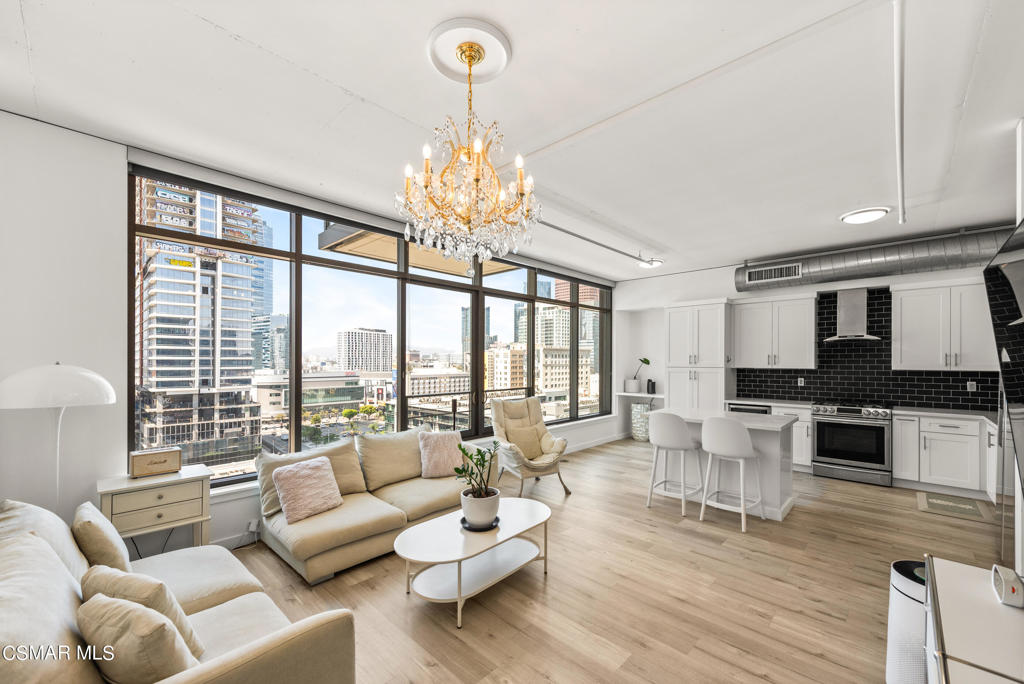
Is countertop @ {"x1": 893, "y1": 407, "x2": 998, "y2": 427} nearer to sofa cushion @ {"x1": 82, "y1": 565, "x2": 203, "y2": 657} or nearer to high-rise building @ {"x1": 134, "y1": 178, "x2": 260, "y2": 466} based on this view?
sofa cushion @ {"x1": 82, "y1": 565, "x2": 203, "y2": 657}

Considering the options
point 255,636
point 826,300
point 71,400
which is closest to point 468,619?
point 255,636

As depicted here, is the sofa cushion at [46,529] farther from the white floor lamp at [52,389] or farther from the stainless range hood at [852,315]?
the stainless range hood at [852,315]

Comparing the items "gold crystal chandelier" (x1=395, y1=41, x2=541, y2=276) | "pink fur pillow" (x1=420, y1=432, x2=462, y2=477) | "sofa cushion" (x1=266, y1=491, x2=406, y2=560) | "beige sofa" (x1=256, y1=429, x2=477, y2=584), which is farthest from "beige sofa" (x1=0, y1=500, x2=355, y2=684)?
"pink fur pillow" (x1=420, y1=432, x2=462, y2=477)

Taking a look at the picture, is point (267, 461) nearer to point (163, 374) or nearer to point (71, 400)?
point (163, 374)

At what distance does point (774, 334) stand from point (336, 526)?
5.93 m

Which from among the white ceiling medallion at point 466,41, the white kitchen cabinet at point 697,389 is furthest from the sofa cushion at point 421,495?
the white kitchen cabinet at point 697,389

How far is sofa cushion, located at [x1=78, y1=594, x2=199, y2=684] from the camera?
1150mm


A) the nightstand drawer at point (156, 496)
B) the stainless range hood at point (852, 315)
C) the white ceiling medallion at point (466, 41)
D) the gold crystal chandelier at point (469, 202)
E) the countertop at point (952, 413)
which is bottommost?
the nightstand drawer at point (156, 496)

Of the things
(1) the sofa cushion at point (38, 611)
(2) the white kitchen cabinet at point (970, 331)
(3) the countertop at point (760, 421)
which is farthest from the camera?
(2) the white kitchen cabinet at point (970, 331)

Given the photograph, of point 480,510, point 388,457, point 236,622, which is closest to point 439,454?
point 388,457

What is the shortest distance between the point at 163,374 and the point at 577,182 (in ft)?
11.4

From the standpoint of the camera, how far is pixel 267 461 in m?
3.19

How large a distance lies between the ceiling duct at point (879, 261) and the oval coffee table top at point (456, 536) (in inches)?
186

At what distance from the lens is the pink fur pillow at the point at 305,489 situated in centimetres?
299
